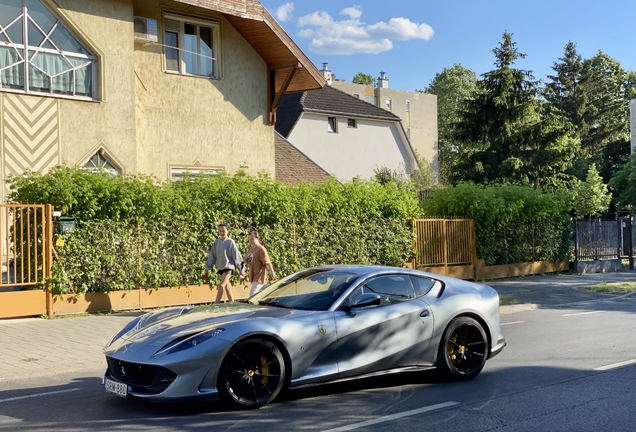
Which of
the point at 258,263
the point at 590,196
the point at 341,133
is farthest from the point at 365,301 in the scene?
the point at 590,196

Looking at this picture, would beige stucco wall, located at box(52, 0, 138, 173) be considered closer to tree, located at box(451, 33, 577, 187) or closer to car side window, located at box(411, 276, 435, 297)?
car side window, located at box(411, 276, 435, 297)

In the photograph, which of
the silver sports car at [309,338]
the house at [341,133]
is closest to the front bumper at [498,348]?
the silver sports car at [309,338]

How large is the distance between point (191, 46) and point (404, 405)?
51.2ft

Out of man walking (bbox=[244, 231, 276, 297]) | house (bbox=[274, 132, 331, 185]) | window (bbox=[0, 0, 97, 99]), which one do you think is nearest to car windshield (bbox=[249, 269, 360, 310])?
man walking (bbox=[244, 231, 276, 297])

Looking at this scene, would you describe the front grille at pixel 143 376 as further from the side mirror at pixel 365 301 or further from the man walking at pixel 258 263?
the man walking at pixel 258 263

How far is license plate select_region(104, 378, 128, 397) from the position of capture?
689 centimetres

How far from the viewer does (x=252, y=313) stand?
7.62 metres

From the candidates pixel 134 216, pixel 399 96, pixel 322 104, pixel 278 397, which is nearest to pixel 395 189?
pixel 134 216

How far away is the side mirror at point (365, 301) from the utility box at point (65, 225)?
8.19m

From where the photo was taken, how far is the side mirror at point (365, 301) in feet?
25.9

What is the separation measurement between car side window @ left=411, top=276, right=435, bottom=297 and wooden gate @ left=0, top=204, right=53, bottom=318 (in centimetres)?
814

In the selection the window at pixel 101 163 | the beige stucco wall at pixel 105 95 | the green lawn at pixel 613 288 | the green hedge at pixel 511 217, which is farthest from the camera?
the green hedge at pixel 511 217

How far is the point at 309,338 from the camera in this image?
24.3 feet

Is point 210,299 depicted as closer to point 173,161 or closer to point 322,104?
point 173,161
